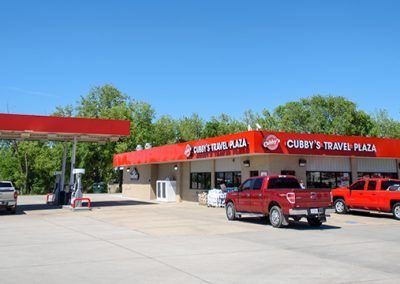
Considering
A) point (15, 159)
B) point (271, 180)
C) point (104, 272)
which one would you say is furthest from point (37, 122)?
point (15, 159)

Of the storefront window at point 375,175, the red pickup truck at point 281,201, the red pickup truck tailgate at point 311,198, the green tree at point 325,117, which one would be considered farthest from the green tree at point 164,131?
the red pickup truck tailgate at point 311,198

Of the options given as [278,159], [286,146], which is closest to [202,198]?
[278,159]

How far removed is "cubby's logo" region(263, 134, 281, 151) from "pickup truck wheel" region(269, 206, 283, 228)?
7.23 m

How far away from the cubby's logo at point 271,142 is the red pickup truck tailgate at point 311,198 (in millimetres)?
7381

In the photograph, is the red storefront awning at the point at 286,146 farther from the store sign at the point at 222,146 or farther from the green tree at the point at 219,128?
the green tree at the point at 219,128

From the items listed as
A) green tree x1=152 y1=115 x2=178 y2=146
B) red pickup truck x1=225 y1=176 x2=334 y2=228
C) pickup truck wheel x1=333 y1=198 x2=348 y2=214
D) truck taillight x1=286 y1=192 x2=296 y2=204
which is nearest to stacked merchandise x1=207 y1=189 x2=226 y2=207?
pickup truck wheel x1=333 y1=198 x2=348 y2=214

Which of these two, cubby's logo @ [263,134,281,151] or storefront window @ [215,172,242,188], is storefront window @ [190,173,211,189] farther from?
cubby's logo @ [263,134,281,151]

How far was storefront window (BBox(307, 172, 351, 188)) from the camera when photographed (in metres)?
26.4

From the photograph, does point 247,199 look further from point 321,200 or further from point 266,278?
point 266,278

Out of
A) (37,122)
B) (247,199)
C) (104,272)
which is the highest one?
(37,122)

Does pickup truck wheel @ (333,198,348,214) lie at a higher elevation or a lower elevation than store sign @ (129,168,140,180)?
lower

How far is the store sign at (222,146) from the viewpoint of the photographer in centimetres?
2380

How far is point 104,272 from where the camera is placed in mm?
8273

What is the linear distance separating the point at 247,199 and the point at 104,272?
10126 mm
